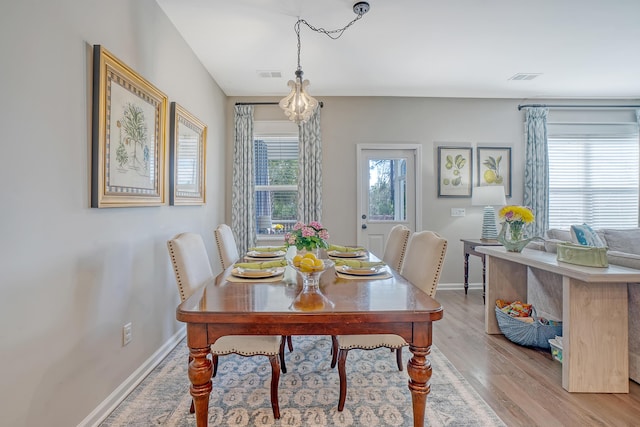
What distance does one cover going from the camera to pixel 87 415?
5.41 ft

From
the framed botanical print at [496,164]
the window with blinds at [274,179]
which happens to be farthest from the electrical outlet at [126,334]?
the framed botanical print at [496,164]

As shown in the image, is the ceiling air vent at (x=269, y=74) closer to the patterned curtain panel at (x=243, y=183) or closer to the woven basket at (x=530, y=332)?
the patterned curtain panel at (x=243, y=183)

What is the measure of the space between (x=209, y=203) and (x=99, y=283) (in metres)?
2.09

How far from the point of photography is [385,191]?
457cm

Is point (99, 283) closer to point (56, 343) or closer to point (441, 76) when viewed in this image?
point (56, 343)

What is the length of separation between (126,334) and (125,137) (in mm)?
1224

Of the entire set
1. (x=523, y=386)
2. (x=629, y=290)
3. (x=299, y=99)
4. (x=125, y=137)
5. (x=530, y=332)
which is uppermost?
(x=299, y=99)

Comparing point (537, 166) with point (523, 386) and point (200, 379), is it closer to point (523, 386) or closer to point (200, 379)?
point (523, 386)

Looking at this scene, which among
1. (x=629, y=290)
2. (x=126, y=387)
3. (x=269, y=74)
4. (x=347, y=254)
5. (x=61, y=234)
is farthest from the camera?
(x=269, y=74)

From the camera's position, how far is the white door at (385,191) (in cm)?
452

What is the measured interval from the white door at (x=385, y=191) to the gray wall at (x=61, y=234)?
289 centimetres

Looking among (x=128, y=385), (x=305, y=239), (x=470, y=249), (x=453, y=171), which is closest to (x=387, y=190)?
(x=453, y=171)

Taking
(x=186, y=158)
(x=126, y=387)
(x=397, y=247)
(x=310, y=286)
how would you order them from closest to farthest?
(x=310, y=286), (x=126, y=387), (x=397, y=247), (x=186, y=158)

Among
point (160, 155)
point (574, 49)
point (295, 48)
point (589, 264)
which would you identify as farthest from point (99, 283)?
point (574, 49)
